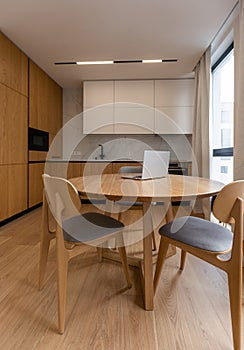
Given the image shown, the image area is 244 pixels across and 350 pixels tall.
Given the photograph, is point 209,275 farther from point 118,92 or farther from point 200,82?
point 118,92

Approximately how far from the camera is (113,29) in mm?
2902

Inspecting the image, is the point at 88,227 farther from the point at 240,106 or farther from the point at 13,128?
the point at 13,128

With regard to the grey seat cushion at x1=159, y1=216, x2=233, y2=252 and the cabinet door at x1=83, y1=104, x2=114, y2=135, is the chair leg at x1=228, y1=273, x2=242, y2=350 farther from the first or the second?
the cabinet door at x1=83, y1=104, x2=114, y2=135

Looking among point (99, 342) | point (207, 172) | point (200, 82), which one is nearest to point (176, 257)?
point (99, 342)

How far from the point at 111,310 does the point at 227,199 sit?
0.91 metres

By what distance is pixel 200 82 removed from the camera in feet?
12.4

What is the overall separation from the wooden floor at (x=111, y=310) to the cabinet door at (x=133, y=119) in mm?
3065

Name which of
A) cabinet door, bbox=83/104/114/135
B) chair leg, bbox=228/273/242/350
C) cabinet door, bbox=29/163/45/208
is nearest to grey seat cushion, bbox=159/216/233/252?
chair leg, bbox=228/273/242/350

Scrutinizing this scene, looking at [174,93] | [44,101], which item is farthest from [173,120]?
[44,101]

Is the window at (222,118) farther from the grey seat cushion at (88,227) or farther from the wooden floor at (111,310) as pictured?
the grey seat cushion at (88,227)

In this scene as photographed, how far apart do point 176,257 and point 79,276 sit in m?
0.88

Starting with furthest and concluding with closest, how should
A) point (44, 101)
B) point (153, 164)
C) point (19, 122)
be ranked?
point (44, 101), point (19, 122), point (153, 164)

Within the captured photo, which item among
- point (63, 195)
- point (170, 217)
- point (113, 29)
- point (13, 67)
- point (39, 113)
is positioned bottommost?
point (170, 217)

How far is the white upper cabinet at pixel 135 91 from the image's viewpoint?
467 cm
